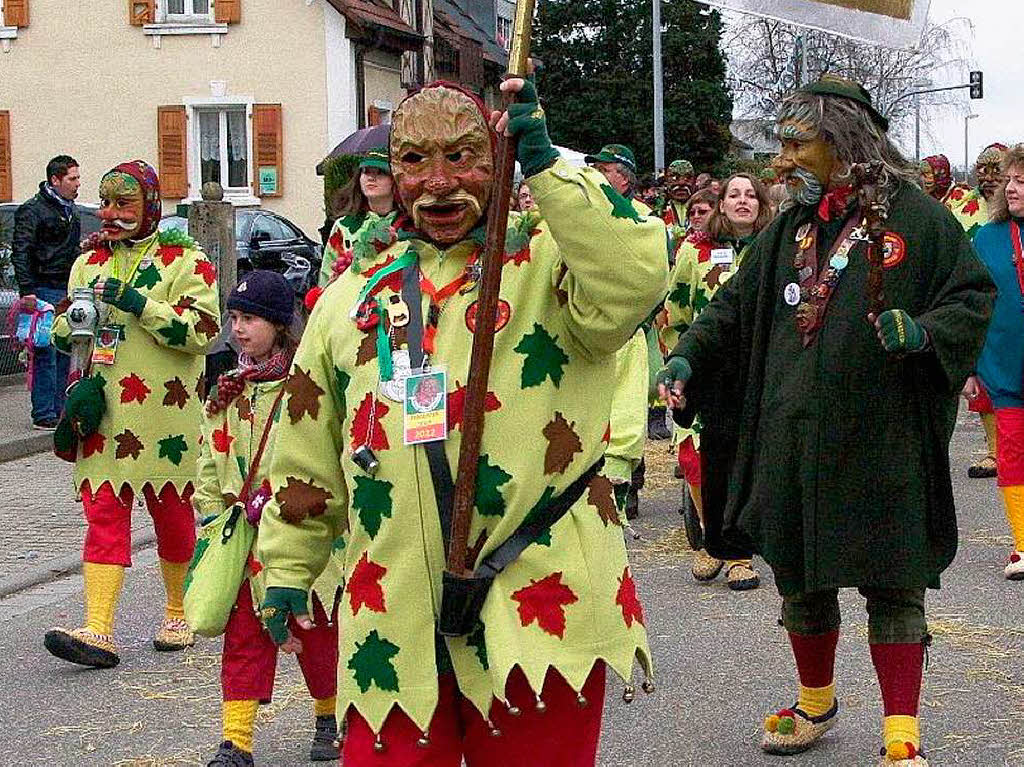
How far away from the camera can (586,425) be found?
3.39 meters

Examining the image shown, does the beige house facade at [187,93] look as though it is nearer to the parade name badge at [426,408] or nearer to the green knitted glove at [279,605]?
the green knitted glove at [279,605]

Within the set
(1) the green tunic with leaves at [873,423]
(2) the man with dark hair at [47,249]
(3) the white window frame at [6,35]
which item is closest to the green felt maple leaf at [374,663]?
(1) the green tunic with leaves at [873,423]

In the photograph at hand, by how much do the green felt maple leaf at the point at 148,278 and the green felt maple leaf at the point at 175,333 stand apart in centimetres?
21

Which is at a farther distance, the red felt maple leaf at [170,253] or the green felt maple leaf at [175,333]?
the red felt maple leaf at [170,253]

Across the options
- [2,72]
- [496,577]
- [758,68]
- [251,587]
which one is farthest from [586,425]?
[758,68]

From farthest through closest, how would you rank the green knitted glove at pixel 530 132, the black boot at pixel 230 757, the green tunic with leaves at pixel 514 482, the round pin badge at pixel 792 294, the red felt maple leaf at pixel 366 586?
the black boot at pixel 230 757
the round pin badge at pixel 792 294
the red felt maple leaf at pixel 366 586
the green tunic with leaves at pixel 514 482
the green knitted glove at pixel 530 132

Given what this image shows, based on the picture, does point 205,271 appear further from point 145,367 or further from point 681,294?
point 681,294

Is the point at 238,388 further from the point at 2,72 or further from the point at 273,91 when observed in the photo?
the point at 2,72

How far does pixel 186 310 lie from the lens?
22.5 ft

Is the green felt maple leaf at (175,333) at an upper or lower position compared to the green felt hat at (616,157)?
lower

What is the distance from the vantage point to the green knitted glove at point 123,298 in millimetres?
6672

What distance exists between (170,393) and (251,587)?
6.38 feet

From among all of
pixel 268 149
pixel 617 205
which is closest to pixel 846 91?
pixel 617 205

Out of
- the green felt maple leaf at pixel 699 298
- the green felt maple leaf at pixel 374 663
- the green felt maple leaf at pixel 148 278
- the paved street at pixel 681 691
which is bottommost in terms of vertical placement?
the paved street at pixel 681 691
